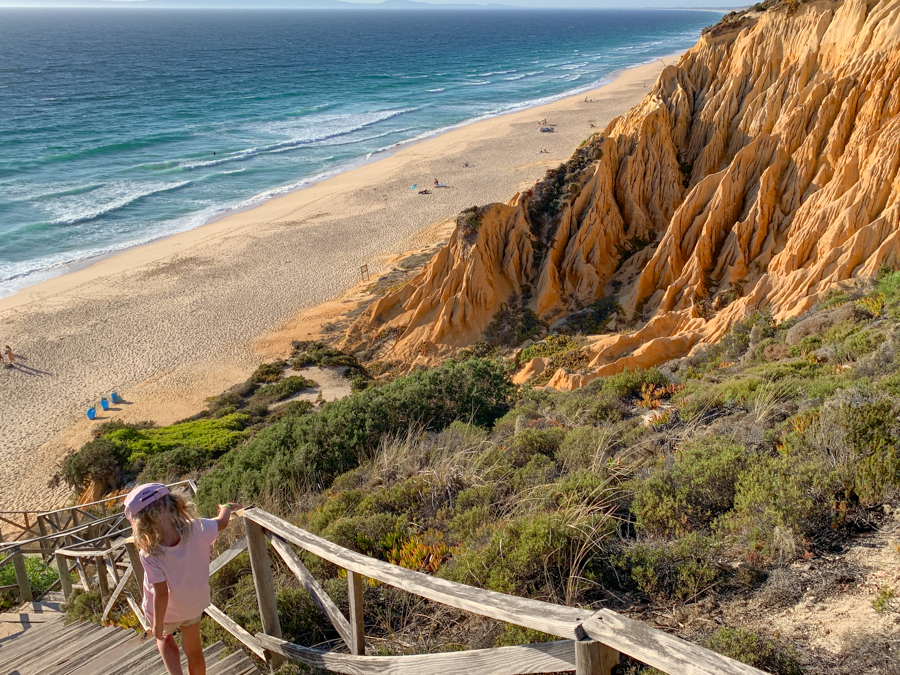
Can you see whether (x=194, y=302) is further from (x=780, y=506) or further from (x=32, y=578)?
(x=780, y=506)

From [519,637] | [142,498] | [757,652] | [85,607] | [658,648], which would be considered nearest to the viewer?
[658,648]

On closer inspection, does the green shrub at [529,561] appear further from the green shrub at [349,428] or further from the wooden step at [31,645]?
the green shrub at [349,428]

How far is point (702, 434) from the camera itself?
7.91m

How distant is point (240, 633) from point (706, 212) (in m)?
18.8

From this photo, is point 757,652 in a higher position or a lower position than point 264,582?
lower

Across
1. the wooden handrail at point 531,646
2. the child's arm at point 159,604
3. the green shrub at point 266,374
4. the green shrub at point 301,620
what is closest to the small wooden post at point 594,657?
the wooden handrail at point 531,646

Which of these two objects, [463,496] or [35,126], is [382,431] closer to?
[463,496]

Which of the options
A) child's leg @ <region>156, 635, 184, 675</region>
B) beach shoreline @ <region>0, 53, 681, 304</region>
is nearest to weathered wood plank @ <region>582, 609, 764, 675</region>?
child's leg @ <region>156, 635, 184, 675</region>

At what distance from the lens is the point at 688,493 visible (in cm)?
600

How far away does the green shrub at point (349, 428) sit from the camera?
10.3 meters

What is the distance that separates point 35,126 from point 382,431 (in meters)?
76.2

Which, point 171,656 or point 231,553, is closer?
point 171,656

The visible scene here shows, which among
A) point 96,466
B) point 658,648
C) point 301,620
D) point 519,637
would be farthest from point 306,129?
point 658,648

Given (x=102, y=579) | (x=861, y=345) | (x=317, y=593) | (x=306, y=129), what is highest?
(x=306, y=129)
